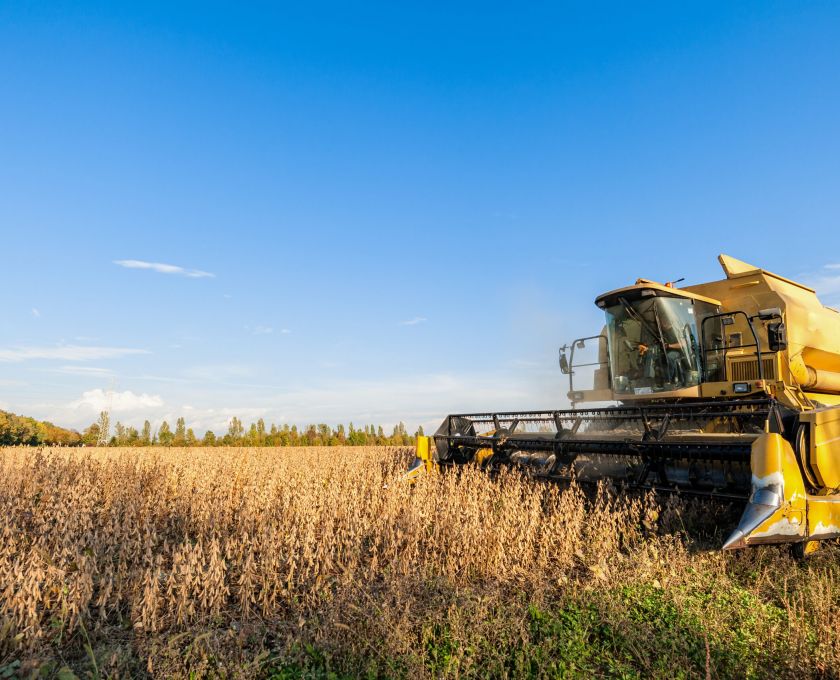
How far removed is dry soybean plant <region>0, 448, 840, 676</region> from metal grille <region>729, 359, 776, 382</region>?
2940mm

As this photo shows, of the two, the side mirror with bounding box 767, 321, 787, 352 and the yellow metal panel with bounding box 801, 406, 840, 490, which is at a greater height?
the side mirror with bounding box 767, 321, 787, 352

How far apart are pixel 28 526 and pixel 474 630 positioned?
186 inches

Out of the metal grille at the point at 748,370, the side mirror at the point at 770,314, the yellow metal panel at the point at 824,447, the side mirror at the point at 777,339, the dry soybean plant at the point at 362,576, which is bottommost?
the dry soybean plant at the point at 362,576

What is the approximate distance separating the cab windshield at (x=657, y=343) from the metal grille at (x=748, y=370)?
0.46m

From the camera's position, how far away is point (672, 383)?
25.9ft

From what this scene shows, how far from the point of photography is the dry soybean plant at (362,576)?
3.27 meters

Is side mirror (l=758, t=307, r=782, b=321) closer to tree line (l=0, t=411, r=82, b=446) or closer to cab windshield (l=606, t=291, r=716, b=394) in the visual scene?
cab windshield (l=606, t=291, r=716, b=394)

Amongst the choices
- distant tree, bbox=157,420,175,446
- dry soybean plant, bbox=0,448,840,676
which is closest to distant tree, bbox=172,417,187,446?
distant tree, bbox=157,420,175,446

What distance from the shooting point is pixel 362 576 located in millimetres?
4242

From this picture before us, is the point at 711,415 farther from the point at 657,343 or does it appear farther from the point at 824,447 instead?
the point at 657,343

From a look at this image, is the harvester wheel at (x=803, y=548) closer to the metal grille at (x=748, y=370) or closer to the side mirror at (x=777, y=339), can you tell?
the side mirror at (x=777, y=339)

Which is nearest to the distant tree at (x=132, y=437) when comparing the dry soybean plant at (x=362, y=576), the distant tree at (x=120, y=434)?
the distant tree at (x=120, y=434)

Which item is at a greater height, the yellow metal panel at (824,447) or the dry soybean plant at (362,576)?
the yellow metal panel at (824,447)

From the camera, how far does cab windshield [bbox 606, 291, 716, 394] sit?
7.92m
